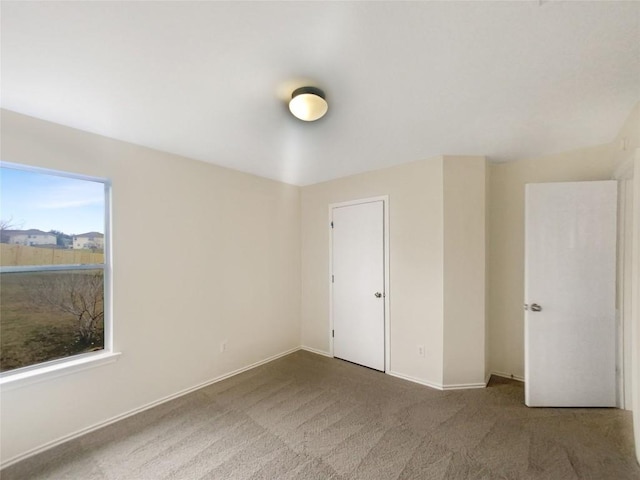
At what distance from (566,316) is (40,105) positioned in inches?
172

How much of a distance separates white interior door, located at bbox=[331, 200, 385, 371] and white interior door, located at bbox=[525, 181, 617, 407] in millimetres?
1421

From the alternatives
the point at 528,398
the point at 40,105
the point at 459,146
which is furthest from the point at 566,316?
the point at 40,105

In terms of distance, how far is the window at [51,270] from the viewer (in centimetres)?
191

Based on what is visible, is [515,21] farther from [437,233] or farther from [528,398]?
[528,398]

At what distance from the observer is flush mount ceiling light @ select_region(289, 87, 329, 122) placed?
1655 mm

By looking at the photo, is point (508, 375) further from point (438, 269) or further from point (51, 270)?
point (51, 270)

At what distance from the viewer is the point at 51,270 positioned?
2059mm

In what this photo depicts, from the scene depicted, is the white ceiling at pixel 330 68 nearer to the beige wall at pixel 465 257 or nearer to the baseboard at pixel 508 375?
the beige wall at pixel 465 257

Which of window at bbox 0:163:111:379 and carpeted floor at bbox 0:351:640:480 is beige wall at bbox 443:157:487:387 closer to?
carpeted floor at bbox 0:351:640:480

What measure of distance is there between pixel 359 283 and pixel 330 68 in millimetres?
2491

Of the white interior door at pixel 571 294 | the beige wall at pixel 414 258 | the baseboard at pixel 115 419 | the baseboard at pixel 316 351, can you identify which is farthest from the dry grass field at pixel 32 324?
the white interior door at pixel 571 294

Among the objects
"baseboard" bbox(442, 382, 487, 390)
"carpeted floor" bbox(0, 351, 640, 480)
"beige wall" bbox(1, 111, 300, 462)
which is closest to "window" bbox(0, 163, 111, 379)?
"beige wall" bbox(1, 111, 300, 462)

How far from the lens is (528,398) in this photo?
7.98ft

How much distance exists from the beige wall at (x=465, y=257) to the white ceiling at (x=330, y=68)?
0.50 meters
